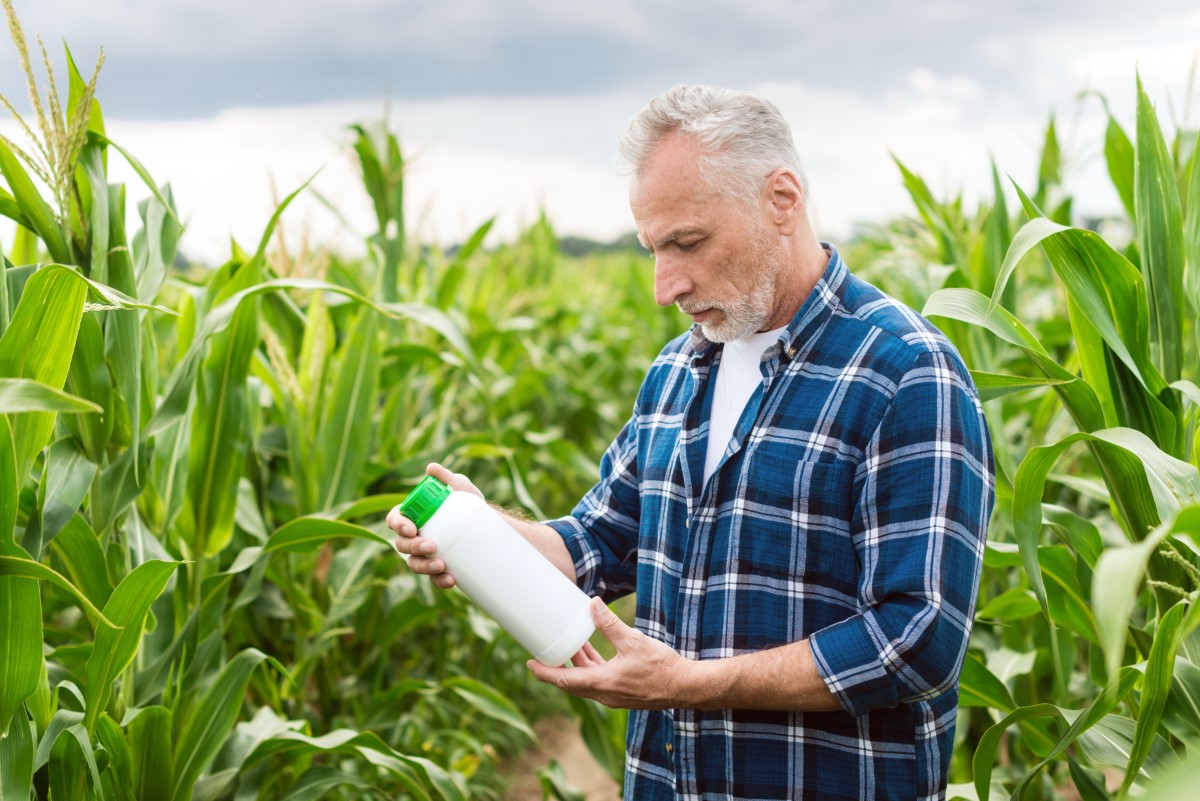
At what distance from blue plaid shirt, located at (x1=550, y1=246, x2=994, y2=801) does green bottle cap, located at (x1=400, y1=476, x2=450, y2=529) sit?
45 cm

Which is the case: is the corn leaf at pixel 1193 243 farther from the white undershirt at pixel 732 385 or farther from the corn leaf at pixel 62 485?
the corn leaf at pixel 62 485

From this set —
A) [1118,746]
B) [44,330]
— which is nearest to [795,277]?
[1118,746]

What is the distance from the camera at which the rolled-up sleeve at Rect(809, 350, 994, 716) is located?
4.65 feet

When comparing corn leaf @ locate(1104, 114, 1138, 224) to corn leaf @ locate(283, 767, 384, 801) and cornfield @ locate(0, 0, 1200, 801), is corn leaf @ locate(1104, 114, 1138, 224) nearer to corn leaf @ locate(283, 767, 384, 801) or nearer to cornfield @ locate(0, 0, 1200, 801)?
cornfield @ locate(0, 0, 1200, 801)

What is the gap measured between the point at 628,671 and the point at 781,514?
0.34m

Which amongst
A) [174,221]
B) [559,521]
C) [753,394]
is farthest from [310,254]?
[753,394]

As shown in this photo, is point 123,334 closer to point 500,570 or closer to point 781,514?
point 500,570

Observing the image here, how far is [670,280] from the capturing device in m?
1.66

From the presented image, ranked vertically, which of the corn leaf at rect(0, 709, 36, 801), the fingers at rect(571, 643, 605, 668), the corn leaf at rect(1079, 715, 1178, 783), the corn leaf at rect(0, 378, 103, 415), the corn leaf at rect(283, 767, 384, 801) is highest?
the corn leaf at rect(0, 378, 103, 415)

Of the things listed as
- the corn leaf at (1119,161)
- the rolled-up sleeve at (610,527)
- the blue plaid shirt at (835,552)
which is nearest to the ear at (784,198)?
the blue plaid shirt at (835,552)

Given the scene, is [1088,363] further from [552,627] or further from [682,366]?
[552,627]

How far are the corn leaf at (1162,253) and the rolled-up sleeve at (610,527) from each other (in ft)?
3.00

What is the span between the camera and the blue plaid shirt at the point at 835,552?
1.43 m

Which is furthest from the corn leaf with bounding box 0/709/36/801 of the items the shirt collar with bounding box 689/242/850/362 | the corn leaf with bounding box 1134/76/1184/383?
the corn leaf with bounding box 1134/76/1184/383
